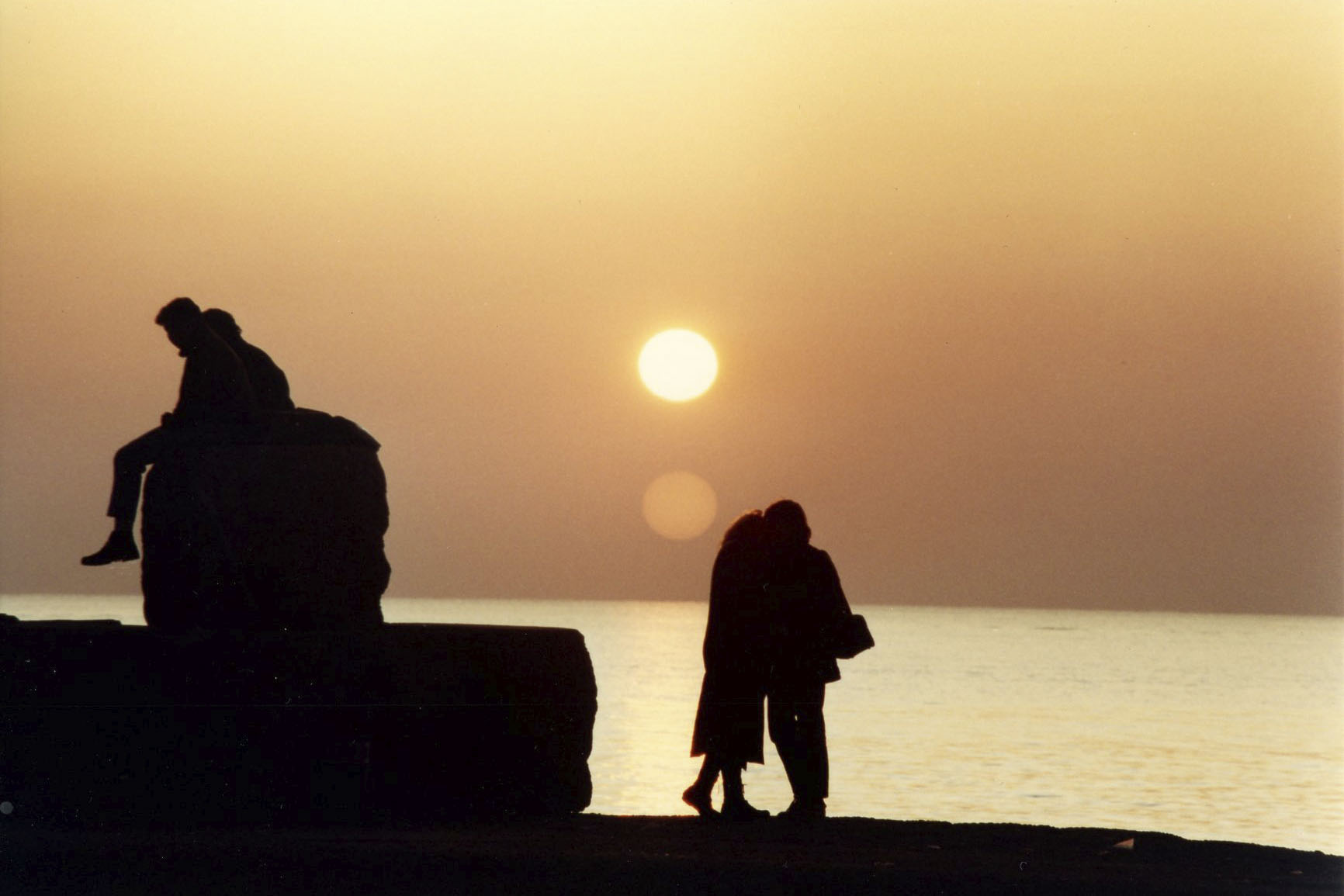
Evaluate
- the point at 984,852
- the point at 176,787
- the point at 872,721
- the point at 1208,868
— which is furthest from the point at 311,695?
the point at 872,721

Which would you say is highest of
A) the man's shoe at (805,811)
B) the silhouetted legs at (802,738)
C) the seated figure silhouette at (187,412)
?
the seated figure silhouette at (187,412)

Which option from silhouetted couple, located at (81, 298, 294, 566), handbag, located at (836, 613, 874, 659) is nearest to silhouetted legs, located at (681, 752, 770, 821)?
handbag, located at (836, 613, 874, 659)

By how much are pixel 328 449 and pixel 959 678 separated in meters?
108

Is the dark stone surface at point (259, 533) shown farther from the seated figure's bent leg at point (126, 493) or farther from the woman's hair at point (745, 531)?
Answer: the woman's hair at point (745, 531)

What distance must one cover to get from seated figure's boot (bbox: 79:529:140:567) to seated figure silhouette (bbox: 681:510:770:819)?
306cm

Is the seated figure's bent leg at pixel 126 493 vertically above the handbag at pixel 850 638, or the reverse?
the seated figure's bent leg at pixel 126 493

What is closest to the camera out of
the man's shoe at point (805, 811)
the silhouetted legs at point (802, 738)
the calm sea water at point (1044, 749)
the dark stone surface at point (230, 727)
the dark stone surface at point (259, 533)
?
the dark stone surface at point (230, 727)

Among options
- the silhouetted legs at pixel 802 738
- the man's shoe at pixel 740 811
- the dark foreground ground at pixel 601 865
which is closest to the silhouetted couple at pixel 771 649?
the silhouetted legs at pixel 802 738

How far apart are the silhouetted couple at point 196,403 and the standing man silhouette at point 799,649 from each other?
Result: 275 cm

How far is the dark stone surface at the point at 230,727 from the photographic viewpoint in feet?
30.5

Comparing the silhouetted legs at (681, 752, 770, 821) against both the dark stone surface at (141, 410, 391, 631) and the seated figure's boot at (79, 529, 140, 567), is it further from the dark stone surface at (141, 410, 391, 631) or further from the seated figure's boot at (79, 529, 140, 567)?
the seated figure's boot at (79, 529, 140, 567)

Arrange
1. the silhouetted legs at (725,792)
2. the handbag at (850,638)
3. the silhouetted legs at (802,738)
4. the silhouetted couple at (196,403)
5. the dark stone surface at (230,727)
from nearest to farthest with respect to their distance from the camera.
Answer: the dark stone surface at (230,727) → the silhouetted couple at (196,403) → the silhouetted legs at (725,792) → the silhouetted legs at (802,738) → the handbag at (850,638)

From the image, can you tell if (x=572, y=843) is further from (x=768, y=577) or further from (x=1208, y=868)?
(x=768, y=577)

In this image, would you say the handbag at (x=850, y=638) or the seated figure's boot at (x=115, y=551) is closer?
the seated figure's boot at (x=115, y=551)
